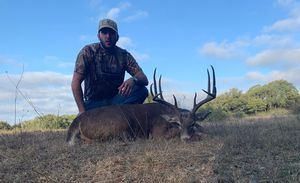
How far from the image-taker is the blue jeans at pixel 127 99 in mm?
7672

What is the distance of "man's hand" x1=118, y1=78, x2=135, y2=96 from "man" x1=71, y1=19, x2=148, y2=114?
0.07 m

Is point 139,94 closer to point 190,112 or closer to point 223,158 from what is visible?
point 190,112

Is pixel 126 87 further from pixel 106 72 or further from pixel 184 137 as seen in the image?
pixel 184 137

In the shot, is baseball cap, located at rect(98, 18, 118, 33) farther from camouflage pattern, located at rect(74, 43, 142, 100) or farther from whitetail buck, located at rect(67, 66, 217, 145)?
whitetail buck, located at rect(67, 66, 217, 145)

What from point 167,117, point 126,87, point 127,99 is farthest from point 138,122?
point 127,99

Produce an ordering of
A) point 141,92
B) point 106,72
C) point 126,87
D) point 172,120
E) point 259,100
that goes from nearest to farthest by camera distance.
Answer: point 172,120, point 126,87, point 106,72, point 141,92, point 259,100

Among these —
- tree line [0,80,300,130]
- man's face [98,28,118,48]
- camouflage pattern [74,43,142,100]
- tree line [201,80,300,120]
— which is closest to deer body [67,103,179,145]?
camouflage pattern [74,43,142,100]

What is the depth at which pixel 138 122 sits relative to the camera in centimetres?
668

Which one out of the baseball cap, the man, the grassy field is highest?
the baseball cap

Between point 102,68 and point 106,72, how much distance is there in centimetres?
10

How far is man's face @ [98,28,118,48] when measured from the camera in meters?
A: 7.61

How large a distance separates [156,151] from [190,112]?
2153 mm

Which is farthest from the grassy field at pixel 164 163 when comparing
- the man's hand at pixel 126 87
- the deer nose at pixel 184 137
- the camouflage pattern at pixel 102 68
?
the camouflage pattern at pixel 102 68

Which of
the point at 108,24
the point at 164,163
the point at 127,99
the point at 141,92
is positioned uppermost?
the point at 108,24
